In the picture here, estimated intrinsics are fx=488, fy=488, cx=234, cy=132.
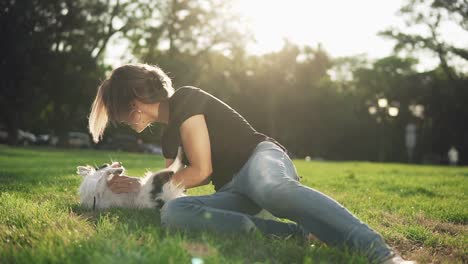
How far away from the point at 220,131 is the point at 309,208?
1.32 m

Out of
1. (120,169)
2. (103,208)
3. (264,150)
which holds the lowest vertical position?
(103,208)

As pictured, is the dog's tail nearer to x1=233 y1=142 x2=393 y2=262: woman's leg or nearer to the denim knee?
the denim knee

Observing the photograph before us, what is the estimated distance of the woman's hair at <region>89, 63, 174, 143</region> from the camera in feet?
14.0

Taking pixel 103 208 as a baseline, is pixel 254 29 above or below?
above

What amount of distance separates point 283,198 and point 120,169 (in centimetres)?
196

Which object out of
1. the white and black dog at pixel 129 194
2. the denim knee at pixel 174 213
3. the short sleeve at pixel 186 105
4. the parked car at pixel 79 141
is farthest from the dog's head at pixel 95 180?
the parked car at pixel 79 141

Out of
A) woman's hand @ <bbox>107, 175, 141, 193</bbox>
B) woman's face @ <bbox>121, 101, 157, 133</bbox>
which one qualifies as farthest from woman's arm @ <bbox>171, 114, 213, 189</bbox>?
woman's hand @ <bbox>107, 175, 141, 193</bbox>

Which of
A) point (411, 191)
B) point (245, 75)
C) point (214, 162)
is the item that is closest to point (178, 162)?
point (214, 162)

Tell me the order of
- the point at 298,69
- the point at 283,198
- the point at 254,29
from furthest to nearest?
the point at 298,69 → the point at 254,29 → the point at 283,198

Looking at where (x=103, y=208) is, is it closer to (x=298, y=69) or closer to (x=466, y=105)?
(x=466, y=105)

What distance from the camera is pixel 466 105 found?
131ft

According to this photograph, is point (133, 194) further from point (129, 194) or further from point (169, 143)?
point (169, 143)

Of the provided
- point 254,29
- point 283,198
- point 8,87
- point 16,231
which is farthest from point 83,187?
point 254,29

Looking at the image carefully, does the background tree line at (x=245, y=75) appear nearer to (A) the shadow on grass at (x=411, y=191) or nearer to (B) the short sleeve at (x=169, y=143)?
(A) the shadow on grass at (x=411, y=191)
